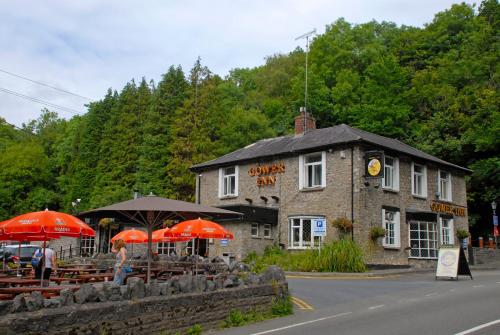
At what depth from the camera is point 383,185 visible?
28953 millimetres

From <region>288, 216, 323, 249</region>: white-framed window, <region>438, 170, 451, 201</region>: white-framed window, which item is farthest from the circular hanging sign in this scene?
<region>438, 170, 451, 201</region>: white-framed window

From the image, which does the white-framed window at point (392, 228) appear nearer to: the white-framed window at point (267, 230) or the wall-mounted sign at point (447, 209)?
the wall-mounted sign at point (447, 209)

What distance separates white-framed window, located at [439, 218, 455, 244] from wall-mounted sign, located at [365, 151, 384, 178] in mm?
7689

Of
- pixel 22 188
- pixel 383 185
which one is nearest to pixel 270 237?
pixel 383 185

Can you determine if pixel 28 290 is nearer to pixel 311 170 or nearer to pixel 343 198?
pixel 343 198

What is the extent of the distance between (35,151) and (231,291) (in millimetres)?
65101

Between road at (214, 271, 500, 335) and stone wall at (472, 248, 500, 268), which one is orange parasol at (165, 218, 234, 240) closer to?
road at (214, 271, 500, 335)

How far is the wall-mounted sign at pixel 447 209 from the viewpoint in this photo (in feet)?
106

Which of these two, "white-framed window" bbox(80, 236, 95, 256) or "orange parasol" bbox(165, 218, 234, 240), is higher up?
"orange parasol" bbox(165, 218, 234, 240)

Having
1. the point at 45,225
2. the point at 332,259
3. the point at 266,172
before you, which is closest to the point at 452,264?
the point at 332,259

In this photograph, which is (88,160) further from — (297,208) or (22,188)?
(297,208)

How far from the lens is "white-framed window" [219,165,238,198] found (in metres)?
34.2

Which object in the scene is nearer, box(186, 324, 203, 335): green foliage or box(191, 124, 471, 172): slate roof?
box(186, 324, 203, 335): green foliage

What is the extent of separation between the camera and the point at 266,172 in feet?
106
